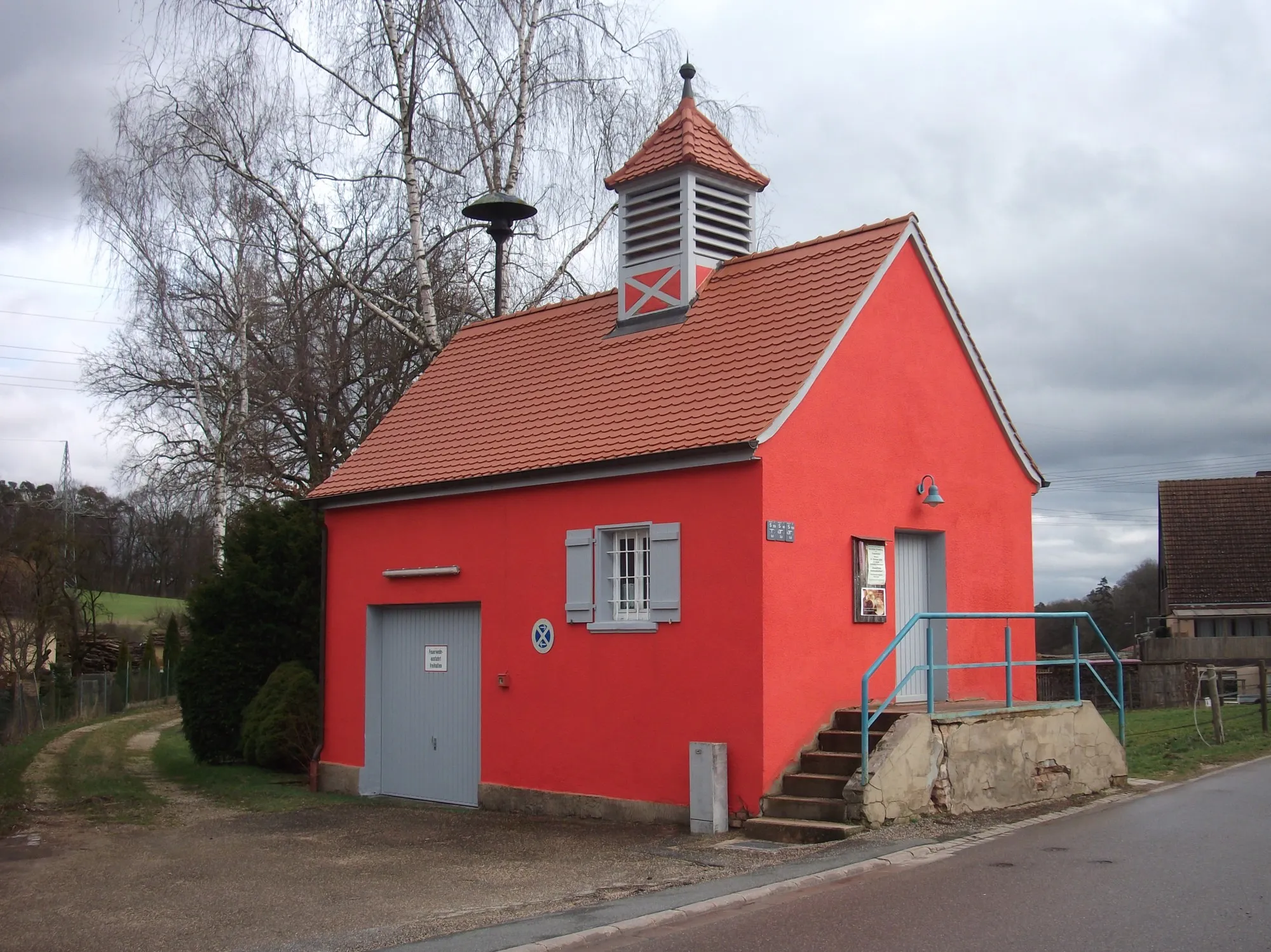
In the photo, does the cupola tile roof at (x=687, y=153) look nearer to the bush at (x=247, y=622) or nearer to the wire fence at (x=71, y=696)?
the bush at (x=247, y=622)

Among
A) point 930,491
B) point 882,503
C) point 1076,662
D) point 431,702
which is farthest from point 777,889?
point 431,702

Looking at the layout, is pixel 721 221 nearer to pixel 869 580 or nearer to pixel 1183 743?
pixel 869 580

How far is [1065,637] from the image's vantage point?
5984cm

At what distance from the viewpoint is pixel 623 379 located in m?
15.1

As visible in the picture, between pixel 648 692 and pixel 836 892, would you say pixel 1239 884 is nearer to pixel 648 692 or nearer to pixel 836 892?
pixel 836 892

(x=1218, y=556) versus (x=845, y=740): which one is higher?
(x=1218, y=556)

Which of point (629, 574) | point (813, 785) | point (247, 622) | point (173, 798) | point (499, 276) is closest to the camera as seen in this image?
point (813, 785)

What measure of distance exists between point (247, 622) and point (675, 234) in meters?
8.98

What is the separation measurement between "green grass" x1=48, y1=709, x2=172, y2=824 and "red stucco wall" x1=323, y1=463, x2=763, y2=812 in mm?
2663

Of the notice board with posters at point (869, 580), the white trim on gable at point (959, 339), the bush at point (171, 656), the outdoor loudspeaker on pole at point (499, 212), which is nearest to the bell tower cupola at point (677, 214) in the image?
the white trim on gable at point (959, 339)

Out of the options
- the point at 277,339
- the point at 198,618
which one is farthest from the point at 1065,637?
Result: the point at 198,618

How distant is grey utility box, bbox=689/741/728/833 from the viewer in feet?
39.6

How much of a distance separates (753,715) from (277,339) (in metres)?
19.5

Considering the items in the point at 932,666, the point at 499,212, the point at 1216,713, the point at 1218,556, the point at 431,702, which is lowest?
the point at 1216,713
